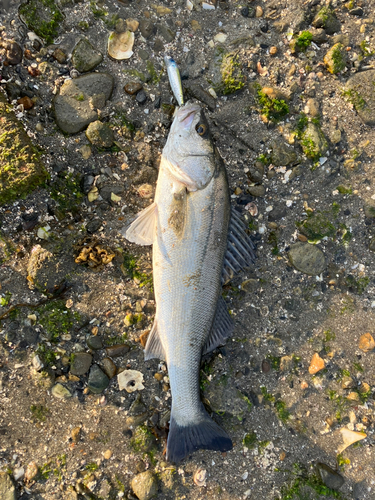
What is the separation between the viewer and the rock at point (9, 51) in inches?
126

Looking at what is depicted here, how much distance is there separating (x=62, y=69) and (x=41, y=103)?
41 centimetres

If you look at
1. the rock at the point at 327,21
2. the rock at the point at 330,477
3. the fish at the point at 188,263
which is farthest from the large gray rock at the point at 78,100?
the rock at the point at 330,477

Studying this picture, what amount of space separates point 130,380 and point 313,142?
10.5 ft

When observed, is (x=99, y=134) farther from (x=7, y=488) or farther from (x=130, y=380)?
(x=7, y=488)

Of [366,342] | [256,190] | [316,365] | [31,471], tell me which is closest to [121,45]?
[256,190]

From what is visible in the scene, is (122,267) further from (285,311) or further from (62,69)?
(62,69)

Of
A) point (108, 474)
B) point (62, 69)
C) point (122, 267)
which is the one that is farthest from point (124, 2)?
point (108, 474)

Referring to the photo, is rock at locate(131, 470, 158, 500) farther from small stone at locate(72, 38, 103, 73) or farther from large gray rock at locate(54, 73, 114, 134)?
small stone at locate(72, 38, 103, 73)

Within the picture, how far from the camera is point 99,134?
3348 mm

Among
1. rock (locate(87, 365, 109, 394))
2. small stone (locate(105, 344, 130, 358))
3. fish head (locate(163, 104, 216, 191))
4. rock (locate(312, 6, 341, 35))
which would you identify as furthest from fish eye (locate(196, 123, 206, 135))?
rock (locate(87, 365, 109, 394))

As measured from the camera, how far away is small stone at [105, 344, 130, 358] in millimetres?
3338

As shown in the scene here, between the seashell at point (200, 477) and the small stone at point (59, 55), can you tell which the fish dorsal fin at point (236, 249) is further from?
the small stone at point (59, 55)

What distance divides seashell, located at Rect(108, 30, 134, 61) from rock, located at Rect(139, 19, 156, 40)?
0.40ft

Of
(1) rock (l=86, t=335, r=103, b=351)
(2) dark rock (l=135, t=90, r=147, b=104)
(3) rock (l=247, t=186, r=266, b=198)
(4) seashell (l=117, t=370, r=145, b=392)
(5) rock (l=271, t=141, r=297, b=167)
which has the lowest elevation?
(4) seashell (l=117, t=370, r=145, b=392)
